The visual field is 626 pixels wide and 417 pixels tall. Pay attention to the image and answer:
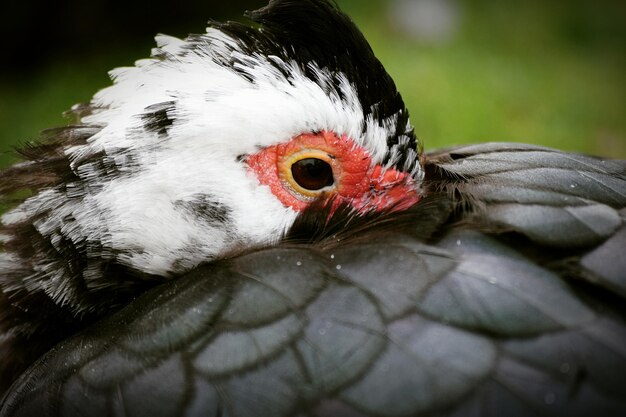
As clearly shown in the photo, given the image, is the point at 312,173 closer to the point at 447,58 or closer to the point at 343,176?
the point at 343,176

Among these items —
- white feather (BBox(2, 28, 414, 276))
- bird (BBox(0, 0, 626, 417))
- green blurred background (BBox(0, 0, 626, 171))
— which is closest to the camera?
bird (BBox(0, 0, 626, 417))

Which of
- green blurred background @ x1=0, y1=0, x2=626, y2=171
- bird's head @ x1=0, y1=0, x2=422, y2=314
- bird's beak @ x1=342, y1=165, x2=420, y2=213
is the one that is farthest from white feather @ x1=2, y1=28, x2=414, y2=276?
green blurred background @ x1=0, y1=0, x2=626, y2=171

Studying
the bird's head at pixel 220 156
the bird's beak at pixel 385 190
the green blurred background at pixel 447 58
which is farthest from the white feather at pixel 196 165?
the green blurred background at pixel 447 58

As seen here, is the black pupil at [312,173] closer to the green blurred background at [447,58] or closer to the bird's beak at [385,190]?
the bird's beak at [385,190]

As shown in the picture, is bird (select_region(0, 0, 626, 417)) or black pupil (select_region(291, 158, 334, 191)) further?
black pupil (select_region(291, 158, 334, 191))

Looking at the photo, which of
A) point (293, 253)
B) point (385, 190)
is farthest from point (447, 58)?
point (293, 253)

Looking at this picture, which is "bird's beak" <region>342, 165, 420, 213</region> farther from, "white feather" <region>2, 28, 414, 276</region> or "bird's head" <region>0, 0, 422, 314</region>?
"white feather" <region>2, 28, 414, 276</region>
